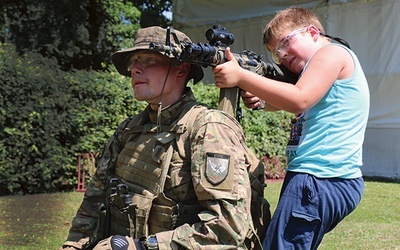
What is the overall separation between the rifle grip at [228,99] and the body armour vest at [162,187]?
10 cm

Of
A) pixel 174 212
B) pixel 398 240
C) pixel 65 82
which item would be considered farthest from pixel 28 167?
pixel 174 212

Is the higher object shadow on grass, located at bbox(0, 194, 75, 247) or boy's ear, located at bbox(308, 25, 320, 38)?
boy's ear, located at bbox(308, 25, 320, 38)

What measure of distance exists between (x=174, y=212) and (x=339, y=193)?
2.85 ft

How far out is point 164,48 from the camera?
2811 millimetres

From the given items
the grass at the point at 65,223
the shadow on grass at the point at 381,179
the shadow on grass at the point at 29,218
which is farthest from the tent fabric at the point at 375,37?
the shadow on grass at the point at 29,218

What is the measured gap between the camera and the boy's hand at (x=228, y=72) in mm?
2945

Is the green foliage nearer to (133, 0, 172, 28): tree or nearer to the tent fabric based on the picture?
the tent fabric

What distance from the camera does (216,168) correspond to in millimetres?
2865

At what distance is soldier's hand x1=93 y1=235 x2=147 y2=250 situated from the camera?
9.30 ft

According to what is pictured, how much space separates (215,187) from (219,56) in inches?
25.4

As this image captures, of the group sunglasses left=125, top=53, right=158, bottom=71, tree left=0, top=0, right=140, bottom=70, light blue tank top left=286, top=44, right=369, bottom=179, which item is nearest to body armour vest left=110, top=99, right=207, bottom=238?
sunglasses left=125, top=53, right=158, bottom=71

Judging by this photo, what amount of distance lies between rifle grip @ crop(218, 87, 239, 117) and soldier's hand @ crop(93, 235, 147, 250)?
2.75ft

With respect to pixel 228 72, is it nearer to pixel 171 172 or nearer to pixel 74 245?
pixel 171 172

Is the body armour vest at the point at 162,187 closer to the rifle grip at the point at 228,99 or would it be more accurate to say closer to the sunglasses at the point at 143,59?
the rifle grip at the point at 228,99
